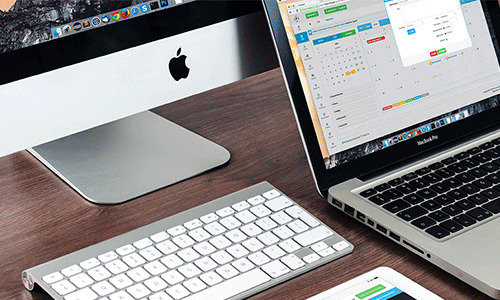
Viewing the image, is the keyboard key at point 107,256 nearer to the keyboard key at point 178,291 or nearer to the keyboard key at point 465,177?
the keyboard key at point 178,291

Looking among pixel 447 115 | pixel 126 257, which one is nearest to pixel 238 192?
pixel 126 257

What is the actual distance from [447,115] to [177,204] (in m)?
0.39

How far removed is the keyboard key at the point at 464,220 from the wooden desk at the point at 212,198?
64mm

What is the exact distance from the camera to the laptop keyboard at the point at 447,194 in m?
0.66

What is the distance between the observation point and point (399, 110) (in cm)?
79

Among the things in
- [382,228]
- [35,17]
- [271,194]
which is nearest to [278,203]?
[271,194]

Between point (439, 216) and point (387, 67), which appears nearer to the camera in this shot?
point (439, 216)

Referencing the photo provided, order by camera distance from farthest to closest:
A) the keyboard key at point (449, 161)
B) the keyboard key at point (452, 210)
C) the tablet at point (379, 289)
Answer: the keyboard key at point (449, 161) < the keyboard key at point (452, 210) < the tablet at point (379, 289)

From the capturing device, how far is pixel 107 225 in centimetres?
73

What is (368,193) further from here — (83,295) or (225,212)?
(83,295)

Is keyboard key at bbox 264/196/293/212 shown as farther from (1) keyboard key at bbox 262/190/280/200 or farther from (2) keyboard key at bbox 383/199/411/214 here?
(2) keyboard key at bbox 383/199/411/214

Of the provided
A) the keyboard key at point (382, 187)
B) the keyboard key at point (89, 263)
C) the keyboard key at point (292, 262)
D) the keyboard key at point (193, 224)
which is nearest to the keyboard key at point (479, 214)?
the keyboard key at point (382, 187)

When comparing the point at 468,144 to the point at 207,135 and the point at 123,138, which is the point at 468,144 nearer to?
the point at 207,135

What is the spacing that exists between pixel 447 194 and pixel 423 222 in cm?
7
